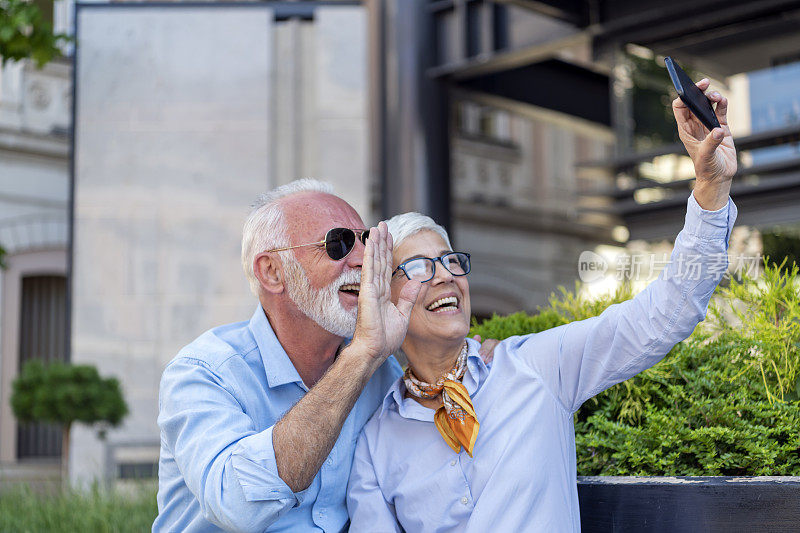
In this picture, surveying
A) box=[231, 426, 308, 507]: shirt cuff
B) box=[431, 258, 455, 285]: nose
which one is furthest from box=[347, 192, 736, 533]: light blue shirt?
box=[231, 426, 308, 507]: shirt cuff

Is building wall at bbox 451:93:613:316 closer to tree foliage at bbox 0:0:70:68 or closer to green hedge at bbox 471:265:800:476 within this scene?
tree foliage at bbox 0:0:70:68

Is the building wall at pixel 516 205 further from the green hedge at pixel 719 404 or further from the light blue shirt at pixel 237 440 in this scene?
the light blue shirt at pixel 237 440

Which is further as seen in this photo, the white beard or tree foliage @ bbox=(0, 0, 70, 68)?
tree foliage @ bbox=(0, 0, 70, 68)

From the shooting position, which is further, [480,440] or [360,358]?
[480,440]

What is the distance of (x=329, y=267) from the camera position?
2676 mm

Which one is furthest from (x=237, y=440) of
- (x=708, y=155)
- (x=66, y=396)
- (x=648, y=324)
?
(x=66, y=396)

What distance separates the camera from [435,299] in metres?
2.63

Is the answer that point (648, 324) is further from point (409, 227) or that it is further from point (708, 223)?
point (409, 227)

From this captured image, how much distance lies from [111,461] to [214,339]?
839cm

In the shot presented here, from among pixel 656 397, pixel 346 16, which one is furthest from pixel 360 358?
pixel 346 16

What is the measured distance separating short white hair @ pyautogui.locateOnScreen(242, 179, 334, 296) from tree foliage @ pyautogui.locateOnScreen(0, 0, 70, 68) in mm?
4414

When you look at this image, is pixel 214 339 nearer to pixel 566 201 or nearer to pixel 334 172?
pixel 334 172

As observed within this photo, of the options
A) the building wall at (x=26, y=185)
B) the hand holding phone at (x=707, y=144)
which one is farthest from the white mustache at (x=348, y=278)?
the building wall at (x=26, y=185)

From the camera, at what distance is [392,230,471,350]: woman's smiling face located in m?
2.59
